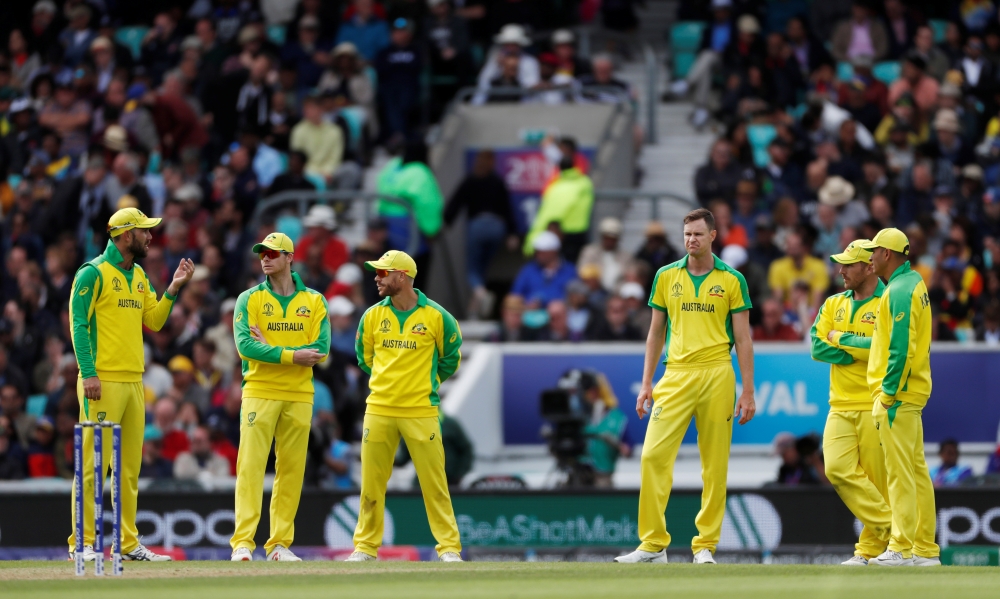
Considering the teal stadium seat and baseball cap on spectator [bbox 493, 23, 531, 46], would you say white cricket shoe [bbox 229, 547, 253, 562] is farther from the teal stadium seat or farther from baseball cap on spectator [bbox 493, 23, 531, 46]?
the teal stadium seat

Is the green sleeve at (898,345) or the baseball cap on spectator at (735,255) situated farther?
the baseball cap on spectator at (735,255)

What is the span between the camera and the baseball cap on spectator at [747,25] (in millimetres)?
22078

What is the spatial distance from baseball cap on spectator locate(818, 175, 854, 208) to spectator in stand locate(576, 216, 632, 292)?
217cm

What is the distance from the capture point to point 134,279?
38.1 feet

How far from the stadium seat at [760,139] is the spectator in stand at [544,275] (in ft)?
10.3

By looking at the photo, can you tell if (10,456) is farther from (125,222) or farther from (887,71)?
(887,71)

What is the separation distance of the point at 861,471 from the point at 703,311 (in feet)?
4.99

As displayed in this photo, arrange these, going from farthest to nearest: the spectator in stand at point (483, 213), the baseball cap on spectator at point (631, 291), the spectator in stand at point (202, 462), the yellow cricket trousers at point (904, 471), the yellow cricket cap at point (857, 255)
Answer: the spectator in stand at point (483, 213)
the baseball cap on spectator at point (631, 291)
the spectator in stand at point (202, 462)
the yellow cricket cap at point (857, 255)
the yellow cricket trousers at point (904, 471)

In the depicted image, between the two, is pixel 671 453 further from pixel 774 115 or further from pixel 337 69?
pixel 337 69

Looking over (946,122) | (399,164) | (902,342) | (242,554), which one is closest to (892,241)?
(902,342)

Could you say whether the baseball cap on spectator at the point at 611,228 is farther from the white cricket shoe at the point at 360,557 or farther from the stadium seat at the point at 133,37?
the stadium seat at the point at 133,37

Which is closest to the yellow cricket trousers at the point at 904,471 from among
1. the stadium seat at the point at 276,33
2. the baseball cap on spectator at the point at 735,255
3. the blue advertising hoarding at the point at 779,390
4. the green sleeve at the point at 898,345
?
the green sleeve at the point at 898,345

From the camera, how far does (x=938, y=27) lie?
2353 cm

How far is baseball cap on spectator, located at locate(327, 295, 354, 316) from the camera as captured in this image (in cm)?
1748
